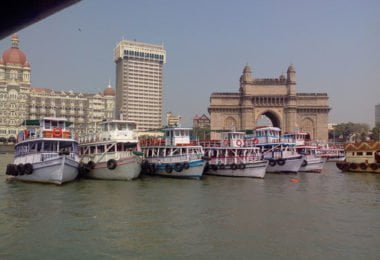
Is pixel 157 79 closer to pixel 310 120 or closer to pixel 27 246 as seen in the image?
pixel 310 120

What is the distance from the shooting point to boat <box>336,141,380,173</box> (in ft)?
131

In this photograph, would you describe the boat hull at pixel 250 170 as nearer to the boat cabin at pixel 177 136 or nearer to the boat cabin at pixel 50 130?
the boat cabin at pixel 177 136

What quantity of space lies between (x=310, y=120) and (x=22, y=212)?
8139cm

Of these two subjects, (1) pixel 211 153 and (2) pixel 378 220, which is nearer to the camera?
(2) pixel 378 220

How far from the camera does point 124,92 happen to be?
13338 centimetres

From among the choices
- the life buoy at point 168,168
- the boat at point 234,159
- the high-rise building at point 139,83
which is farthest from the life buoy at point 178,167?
the high-rise building at point 139,83

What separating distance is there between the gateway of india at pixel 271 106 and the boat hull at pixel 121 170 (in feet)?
197

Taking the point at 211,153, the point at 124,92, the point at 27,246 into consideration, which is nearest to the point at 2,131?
the point at 124,92

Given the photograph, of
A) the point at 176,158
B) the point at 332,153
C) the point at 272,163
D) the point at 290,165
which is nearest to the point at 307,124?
the point at 332,153

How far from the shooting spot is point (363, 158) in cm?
4112

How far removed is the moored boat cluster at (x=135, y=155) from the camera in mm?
26616

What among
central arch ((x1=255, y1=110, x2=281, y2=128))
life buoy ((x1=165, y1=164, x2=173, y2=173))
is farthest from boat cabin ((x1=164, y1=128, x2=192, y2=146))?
central arch ((x1=255, y1=110, x2=281, y2=128))

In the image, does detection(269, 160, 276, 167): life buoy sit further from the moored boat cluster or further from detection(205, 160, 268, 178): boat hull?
detection(205, 160, 268, 178): boat hull

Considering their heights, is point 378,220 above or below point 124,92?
below
